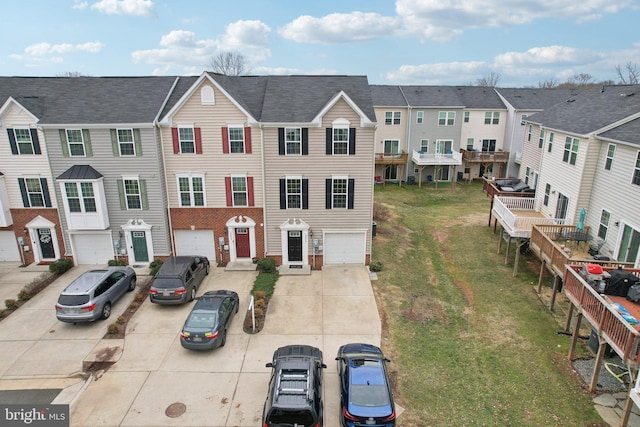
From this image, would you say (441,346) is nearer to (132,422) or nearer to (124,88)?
(132,422)

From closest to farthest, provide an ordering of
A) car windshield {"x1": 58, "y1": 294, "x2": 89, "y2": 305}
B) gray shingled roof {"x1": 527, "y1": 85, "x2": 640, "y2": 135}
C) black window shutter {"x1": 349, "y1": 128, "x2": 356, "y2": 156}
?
car windshield {"x1": 58, "y1": 294, "x2": 89, "y2": 305} → gray shingled roof {"x1": 527, "y1": 85, "x2": 640, "y2": 135} → black window shutter {"x1": 349, "y1": 128, "x2": 356, "y2": 156}

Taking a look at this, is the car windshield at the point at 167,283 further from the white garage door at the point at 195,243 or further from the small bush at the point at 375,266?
the small bush at the point at 375,266

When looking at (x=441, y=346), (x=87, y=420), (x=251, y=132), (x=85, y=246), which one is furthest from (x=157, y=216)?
(x=441, y=346)

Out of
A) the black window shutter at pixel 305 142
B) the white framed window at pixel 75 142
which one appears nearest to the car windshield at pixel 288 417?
the black window shutter at pixel 305 142

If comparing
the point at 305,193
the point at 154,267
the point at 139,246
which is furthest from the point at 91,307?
the point at 305,193

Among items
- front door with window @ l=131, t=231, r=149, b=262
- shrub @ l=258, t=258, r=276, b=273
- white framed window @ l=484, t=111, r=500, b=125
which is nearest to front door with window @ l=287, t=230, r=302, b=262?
shrub @ l=258, t=258, r=276, b=273

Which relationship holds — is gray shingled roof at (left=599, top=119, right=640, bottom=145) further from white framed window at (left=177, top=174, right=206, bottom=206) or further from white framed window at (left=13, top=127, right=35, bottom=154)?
white framed window at (left=13, top=127, right=35, bottom=154)
